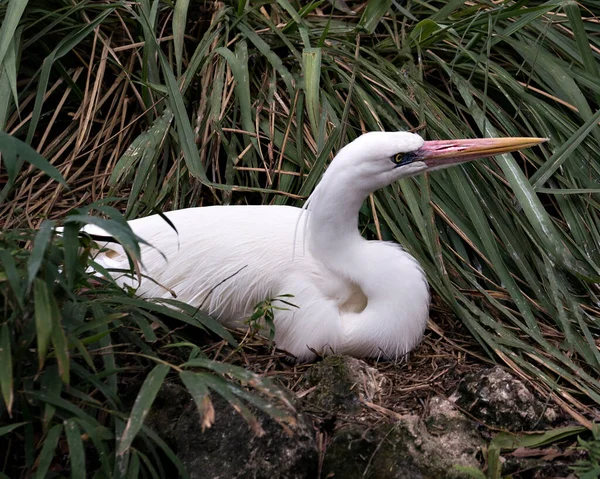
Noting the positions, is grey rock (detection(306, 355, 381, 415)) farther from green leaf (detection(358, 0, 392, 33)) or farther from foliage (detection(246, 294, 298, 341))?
green leaf (detection(358, 0, 392, 33))

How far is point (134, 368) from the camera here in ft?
6.18

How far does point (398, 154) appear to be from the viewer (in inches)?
87.7

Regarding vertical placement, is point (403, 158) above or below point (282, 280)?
above

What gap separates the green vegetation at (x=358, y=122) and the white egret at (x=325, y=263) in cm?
18

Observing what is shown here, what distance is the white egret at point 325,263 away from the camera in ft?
7.38

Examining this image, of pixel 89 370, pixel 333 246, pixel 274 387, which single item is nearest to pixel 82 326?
pixel 89 370

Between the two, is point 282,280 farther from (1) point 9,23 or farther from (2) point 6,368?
(1) point 9,23

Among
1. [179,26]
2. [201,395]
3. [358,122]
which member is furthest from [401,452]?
[179,26]

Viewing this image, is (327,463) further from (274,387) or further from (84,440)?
(84,440)

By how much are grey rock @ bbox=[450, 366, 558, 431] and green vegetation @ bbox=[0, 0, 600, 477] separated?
0.12 metres

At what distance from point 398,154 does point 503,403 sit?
675 millimetres

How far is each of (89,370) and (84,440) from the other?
19 cm

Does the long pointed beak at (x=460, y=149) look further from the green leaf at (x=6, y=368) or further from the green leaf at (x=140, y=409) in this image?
the green leaf at (x=6, y=368)

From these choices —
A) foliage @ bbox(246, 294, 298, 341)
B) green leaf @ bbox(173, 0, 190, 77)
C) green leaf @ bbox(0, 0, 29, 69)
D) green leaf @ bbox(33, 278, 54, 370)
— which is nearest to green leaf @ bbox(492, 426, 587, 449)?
foliage @ bbox(246, 294, 298, 341)
